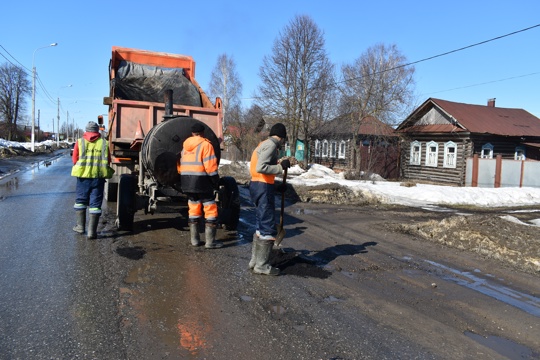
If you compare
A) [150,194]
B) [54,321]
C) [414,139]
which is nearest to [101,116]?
[150,194]

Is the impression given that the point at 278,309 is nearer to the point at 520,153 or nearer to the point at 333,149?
the point at 520,153

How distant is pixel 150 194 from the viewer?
283 inches

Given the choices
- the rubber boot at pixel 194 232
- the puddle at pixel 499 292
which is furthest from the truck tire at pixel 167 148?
the puddle at pixel 499 292

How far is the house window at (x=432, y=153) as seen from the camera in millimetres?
26266

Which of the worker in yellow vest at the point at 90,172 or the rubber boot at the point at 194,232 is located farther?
the worker in yellow vest at the point at 90,172

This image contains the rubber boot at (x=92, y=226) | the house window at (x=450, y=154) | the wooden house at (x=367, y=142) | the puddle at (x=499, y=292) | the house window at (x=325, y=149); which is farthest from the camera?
the house window at (x=325, y=149)

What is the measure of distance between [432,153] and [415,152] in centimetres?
160

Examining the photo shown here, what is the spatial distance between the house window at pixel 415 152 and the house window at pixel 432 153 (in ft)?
2.47

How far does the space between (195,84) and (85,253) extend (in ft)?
17.3

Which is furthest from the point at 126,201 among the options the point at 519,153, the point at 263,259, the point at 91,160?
the point at 519,153

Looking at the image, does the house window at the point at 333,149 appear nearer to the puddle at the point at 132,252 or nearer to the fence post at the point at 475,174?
the fence post at the point at 475,174

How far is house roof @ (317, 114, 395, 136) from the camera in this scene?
27203 mm

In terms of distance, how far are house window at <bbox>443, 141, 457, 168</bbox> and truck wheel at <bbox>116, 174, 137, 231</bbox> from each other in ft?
71.6

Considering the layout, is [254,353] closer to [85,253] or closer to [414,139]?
[85,253]
